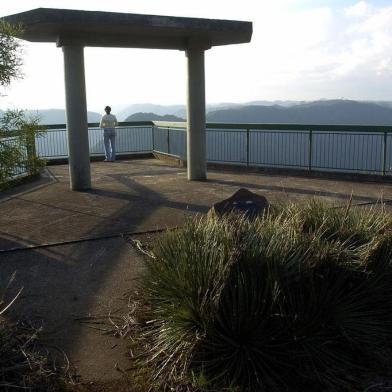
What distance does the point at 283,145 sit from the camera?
14.3 m

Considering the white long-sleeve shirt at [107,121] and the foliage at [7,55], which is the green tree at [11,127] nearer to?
the foliage at [7,55]

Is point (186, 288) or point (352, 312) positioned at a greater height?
point (186, 288)

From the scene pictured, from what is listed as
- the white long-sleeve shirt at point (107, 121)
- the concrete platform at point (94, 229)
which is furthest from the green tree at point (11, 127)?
the white long-sleeve shirt at point (107, 121)

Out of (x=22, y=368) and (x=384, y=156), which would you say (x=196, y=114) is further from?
(x=22, y=368)

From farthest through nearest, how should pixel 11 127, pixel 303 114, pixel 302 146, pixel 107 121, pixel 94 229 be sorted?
pixel 303 114 → pixel 107 121 → pixel 302 146 → pixel 94 229 → pixel 11 127

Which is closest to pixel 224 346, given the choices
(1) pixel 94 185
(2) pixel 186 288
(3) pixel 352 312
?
(2) pixel 186 288

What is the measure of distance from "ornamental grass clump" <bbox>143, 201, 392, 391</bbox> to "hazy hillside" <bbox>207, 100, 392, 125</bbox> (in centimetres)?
6726

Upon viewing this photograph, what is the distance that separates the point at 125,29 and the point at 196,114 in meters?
2.69

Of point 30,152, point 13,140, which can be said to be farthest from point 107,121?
point 13,140

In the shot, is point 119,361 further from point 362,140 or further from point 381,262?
point 362,140

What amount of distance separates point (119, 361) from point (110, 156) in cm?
1444

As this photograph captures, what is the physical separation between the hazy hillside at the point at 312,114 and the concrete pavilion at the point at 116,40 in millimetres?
58692

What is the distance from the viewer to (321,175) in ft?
45.4

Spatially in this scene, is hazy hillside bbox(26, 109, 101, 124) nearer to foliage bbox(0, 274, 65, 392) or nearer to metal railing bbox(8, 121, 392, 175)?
metal railing bbox(8, 121, 392, 175)
